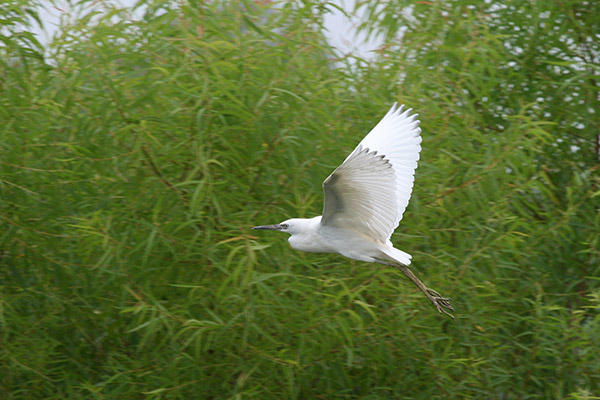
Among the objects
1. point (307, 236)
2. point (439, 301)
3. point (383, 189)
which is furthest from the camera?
point (439, 301)

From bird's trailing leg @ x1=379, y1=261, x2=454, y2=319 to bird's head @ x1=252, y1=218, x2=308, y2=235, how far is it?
0.39 m

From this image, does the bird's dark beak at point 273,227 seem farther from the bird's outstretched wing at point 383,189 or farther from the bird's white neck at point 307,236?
the bird's outstretched wing at point 383,189

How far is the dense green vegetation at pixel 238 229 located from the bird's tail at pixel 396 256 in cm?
18

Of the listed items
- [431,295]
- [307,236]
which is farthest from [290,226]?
[431,295]

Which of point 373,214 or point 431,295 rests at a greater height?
point 373,214

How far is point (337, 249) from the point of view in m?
2.97

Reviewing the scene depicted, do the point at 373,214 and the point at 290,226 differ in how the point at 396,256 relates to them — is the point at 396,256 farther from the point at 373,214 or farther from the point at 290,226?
the point at 290,226

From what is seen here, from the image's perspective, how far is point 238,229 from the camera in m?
2.98

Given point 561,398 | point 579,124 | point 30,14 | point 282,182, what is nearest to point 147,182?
point 282,182

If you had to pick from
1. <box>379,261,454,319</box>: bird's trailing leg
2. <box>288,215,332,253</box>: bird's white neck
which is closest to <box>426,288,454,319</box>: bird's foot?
<box>379,261,454,319</box>: bird's trailing leg

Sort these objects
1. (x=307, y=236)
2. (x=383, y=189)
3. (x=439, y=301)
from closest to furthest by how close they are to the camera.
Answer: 1. (x=383, y=189)
2. (x=307, y=236)
3. (x=439, y=301)

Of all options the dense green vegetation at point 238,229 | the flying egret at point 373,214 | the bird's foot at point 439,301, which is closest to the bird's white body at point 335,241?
the flying egret at point 373,214

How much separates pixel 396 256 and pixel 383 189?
0.25 meters

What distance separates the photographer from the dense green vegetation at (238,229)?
3.08 m
